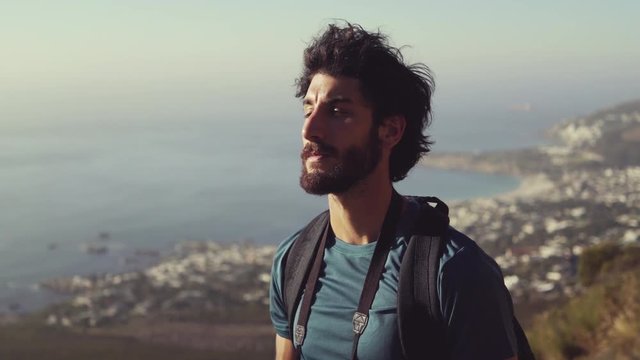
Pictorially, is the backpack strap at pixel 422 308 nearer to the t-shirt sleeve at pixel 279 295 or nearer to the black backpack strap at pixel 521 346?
the black backpack strap at pixel 521 346

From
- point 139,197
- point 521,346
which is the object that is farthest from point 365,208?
point 139,197

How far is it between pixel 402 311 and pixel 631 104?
9758 centimetres

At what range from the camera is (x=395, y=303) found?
151 cm

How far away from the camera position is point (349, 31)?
188 centimetres

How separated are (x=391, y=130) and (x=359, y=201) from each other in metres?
0.20

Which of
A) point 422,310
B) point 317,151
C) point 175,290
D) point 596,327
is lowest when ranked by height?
point 175,290

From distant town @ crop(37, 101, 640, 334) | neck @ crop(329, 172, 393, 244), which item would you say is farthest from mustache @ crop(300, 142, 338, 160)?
distant town @ crop(37, 101, 640, 334)

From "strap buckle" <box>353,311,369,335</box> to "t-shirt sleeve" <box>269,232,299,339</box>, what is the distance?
352 millimetres

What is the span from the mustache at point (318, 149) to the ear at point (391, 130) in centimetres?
14

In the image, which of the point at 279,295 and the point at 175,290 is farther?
the point at 175,290

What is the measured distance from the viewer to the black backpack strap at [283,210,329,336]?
69.4 inches

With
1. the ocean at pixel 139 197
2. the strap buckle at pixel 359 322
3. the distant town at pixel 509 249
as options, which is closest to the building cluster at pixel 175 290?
the distant town at pixel 509 249

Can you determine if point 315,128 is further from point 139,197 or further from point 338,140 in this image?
point 139,197

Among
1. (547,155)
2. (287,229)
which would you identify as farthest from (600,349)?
(547,155)
